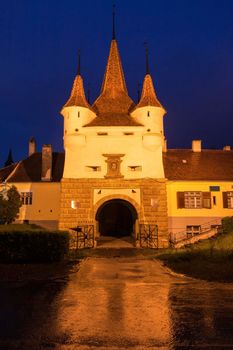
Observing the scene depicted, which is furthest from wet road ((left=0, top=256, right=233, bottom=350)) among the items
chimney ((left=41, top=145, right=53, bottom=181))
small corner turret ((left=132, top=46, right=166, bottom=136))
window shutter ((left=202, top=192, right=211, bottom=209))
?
chimney ((left=41, top=145, right=53, bottom=181))

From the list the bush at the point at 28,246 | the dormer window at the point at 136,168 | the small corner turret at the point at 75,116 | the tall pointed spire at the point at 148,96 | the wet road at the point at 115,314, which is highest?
the tall pointed spire at the point at 148,96

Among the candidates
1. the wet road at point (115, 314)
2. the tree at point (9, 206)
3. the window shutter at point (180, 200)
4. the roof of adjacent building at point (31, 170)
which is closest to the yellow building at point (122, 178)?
the window shutter at point (180, 200)

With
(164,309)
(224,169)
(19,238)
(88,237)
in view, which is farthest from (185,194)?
(164,309)

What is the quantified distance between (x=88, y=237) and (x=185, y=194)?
986 cm

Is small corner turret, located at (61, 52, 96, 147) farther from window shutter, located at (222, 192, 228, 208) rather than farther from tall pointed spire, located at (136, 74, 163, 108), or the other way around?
window shutter, located at (222, 192, 228, 208)

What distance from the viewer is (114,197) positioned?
31219mm

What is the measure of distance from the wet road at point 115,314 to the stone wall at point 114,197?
691 inches

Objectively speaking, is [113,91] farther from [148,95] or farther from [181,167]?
[181,167]

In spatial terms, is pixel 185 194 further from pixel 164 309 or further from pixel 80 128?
pixel 164 309

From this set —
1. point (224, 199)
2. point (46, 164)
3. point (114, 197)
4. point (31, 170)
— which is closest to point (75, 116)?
point (46, 164)

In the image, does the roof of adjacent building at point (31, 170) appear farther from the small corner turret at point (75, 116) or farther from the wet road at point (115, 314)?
the wet road at point (115, 314)

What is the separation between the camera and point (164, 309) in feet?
27.5

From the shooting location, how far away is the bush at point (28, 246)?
16.3 metres

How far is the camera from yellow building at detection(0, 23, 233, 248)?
3089 centimetres
